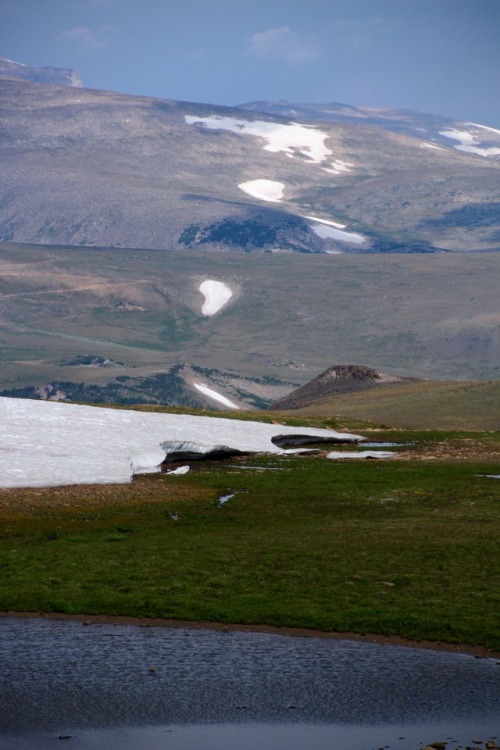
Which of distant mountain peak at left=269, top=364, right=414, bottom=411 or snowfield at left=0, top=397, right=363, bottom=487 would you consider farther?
distant mountain peak at left=269, top=364, right=414, bottom=411

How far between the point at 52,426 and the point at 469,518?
2333 cm

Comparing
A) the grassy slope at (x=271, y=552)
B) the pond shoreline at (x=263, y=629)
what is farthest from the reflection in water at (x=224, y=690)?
the grassy slope at (x=271, y=552)

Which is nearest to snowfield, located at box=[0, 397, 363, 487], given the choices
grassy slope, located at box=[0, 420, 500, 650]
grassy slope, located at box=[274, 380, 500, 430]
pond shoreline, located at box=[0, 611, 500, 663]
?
grassy slope, located at box=[0, 420, 500, 650]

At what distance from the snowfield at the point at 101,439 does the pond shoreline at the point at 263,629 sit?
17.1 m

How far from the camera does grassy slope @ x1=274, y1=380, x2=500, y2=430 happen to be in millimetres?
97062

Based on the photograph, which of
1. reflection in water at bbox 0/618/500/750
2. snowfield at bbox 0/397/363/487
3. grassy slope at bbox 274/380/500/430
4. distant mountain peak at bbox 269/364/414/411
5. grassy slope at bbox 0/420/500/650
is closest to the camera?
reflection in water at bbox 0/618/500/750

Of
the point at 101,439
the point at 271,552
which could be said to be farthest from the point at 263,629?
the point at 101,439

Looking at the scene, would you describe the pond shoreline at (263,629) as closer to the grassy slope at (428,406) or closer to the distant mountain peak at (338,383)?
the grassy slope at (428,406)

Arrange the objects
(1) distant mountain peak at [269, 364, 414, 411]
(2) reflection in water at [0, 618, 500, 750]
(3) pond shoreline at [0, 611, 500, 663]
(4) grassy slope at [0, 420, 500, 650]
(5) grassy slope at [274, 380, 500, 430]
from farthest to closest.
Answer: (1) distant mountain peak at [269, 364, 414, 411], (5) grassy slope at [274, 380, 500, 430], (4) grassy slope at [0, 420, 500, 650], (3) pond shoreline at [0, 611, 500, 663], (2) reflection in water at [0, 618, 500, 750]

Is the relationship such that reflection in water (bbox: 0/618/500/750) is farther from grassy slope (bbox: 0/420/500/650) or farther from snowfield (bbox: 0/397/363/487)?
snowfield (bbox: 0/397/363/487)

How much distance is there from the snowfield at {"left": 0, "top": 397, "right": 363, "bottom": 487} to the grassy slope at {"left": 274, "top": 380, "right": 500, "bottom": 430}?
28.2m

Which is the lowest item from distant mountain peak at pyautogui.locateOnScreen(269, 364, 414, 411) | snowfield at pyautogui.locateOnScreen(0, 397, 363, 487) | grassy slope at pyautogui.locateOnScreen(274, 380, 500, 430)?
distant mountain peak at pyautogui.locateOnScreen(269, 364, 414, 411)

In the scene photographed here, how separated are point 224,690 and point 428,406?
8509 centimetres

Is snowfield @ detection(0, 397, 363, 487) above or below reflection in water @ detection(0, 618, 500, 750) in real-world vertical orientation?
below
